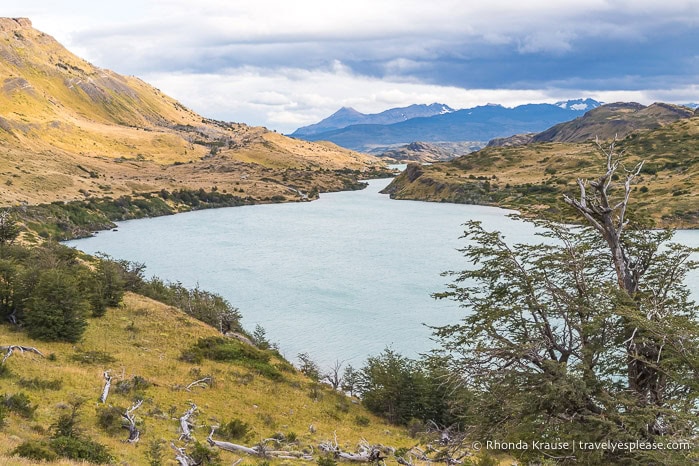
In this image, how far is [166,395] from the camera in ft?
87.0

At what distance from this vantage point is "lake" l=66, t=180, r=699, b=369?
52.9 metres

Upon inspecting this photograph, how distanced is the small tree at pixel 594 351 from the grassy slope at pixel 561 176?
93.7m

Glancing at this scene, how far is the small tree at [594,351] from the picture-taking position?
14992mm

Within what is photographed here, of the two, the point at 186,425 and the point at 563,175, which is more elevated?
the point at 563,175

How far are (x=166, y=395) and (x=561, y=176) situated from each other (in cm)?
14558

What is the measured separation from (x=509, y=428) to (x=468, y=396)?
349 centimetres

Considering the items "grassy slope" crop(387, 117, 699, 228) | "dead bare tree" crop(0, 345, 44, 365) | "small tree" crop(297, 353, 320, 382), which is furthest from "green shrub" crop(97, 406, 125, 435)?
"grassy slope" crop(387, 117, 699, 228)

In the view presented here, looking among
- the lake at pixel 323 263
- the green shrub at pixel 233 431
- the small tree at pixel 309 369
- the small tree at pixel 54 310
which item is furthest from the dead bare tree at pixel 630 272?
the lake at pixel 323 263

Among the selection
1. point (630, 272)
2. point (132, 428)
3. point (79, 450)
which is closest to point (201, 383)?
point (132, 428)

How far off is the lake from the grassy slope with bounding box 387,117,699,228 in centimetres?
1009

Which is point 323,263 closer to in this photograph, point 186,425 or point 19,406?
point 186,425

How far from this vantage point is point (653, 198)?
118875 millimetres

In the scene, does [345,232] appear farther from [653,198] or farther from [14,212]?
[653,198]

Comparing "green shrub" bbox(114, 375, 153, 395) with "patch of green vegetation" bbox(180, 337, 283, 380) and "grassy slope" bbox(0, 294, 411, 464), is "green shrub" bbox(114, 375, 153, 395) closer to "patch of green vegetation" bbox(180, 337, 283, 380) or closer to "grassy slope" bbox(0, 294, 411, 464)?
"grassy slope" bbox(0, 294, 411, 464)
